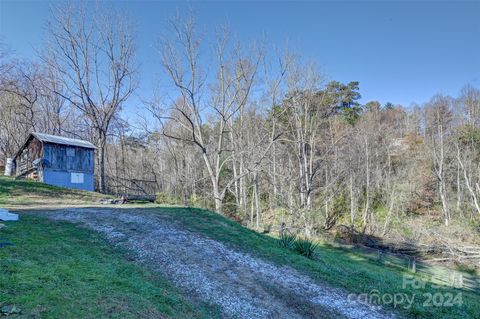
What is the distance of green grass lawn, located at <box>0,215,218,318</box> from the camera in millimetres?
3646

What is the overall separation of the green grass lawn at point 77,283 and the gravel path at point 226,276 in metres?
0.45

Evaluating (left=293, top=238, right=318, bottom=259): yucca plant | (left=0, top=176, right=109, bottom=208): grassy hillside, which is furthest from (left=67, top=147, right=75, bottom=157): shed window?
(left=293, top=238, right=318, bottom=259): yucca plant

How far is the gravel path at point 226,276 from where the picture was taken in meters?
5.35

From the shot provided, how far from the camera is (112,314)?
3.74 metres

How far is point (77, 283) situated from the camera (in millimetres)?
4387

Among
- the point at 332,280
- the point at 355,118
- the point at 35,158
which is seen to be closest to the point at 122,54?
the point at 35,158

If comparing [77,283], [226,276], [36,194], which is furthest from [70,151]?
[77,283]

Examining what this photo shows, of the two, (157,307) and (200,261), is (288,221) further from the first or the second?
(157,307)

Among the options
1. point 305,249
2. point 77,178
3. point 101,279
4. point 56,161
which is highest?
point 56,161

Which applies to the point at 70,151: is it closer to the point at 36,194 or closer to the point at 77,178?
the point at 77,178

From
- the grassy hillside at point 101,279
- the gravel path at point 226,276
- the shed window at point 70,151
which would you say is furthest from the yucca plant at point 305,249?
the shed window at point 70,151

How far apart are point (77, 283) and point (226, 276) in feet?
9.48

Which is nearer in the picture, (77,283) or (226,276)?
(77,283)

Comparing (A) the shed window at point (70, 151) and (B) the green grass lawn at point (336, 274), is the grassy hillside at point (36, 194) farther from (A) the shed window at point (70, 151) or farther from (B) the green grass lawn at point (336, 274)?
(B) the green grass lawn at point (336, 274)
